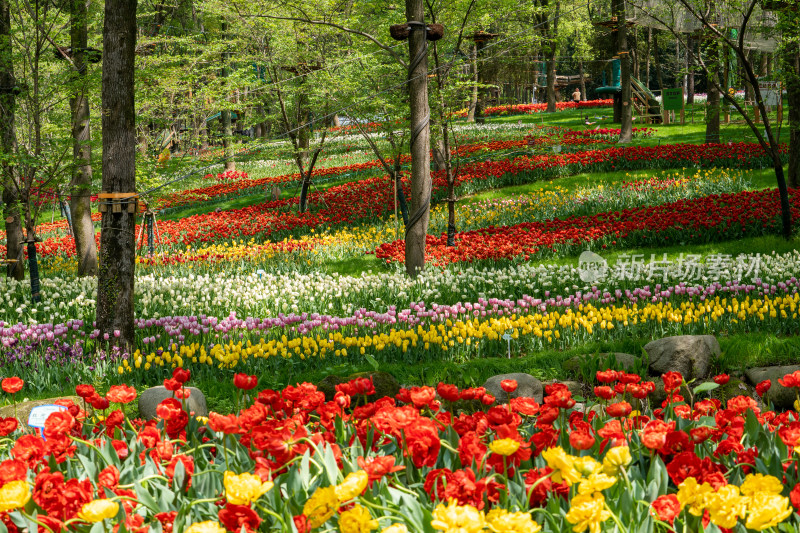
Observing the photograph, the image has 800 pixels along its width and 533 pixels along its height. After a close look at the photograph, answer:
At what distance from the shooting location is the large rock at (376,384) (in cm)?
538

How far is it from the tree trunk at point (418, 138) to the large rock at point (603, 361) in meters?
3.67

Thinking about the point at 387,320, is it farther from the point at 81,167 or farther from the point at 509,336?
the point at 81,167

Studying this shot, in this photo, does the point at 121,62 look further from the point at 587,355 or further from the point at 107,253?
the point at 587,355

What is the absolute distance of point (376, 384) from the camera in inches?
213

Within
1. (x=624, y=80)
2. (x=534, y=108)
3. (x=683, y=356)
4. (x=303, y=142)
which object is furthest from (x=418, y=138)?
(x=534, y=108)

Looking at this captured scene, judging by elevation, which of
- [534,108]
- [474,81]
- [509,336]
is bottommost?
[509,336]

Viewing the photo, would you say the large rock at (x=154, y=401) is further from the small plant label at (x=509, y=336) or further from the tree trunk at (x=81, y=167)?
the tree trunk at (x=81, y=167)

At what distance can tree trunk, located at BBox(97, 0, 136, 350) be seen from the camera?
20.5ft

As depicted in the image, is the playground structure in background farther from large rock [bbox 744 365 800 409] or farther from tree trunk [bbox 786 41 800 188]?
large rock [bbox 744 365 800 409]

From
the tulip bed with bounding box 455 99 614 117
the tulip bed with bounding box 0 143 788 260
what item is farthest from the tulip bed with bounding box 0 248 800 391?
the tulip bed with bounding box 455 99 614 117

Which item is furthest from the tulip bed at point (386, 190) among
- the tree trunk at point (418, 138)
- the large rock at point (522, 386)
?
the large rock at point (522, 386)

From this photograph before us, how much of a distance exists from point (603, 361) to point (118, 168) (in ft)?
15.3

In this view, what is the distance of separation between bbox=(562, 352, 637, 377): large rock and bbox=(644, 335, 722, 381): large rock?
0.18 metres

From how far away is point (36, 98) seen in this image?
29.8 ft
